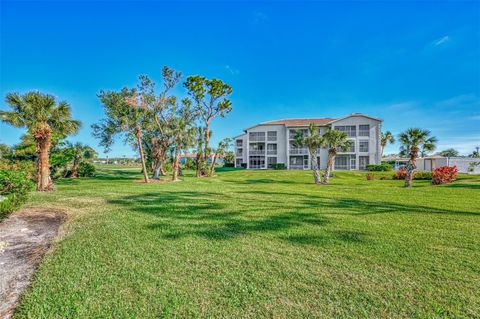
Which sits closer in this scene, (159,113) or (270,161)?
(159,113)

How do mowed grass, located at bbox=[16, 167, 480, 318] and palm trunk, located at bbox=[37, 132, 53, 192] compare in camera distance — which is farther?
palm trunk, located at bbox=[37, 132, 53, 192]

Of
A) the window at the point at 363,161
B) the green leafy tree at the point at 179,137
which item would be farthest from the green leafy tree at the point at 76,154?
the window at the point at 363,161

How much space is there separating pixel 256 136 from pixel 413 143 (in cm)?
2950

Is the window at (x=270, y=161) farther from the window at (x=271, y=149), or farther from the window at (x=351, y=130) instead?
the window at (x=351, y=130)

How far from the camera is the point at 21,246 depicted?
475cm

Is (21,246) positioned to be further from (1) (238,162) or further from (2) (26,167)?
(1) (238,162)

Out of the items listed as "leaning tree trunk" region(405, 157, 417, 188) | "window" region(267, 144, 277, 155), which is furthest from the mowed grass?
"window" region(267, 144, 277, 155)

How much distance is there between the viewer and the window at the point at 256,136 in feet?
149

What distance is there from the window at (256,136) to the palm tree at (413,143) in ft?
92.5

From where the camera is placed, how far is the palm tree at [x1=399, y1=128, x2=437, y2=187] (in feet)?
58.0

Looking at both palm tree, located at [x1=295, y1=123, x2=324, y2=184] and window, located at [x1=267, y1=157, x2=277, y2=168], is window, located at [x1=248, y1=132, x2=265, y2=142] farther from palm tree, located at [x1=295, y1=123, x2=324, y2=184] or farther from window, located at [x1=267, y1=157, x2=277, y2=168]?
palm tree, located at [x1=295, y1=123, x2=324, y2=184]

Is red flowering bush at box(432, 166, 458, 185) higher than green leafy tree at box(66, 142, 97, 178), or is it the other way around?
green leafy tree at box(66, 142, 97, 178)

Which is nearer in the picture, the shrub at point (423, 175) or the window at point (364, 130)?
the shrub at point (423, 175)

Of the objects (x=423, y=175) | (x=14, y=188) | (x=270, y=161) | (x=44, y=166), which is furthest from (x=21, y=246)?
(x=270, y=161)
